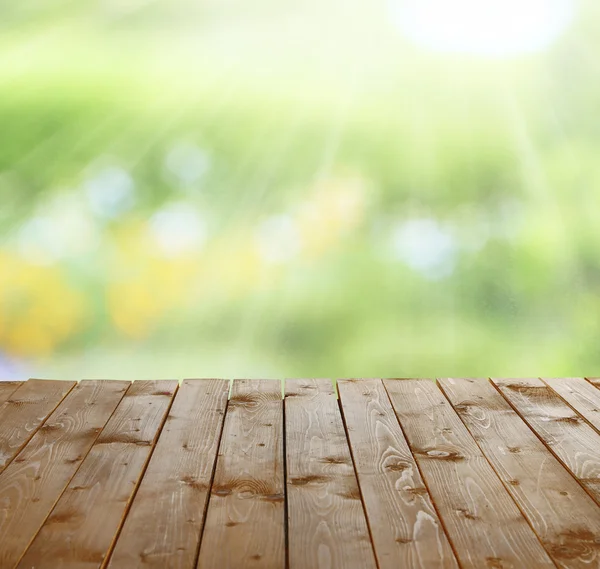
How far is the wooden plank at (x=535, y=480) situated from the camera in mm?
1449

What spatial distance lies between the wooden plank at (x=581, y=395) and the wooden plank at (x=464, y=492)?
0.34 m

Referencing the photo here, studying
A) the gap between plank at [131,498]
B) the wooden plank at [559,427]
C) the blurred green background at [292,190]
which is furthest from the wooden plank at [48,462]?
the blurred green background at [292,190]

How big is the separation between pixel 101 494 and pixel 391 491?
0.55m

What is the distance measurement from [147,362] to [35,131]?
1.24 m

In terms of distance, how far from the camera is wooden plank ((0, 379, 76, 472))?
1.89m

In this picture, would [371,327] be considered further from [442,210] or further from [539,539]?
[539,539]

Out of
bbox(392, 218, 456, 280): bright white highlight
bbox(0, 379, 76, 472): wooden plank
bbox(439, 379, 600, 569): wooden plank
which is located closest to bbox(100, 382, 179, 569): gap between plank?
bbox(0, 379, 76, 472): wooden plank

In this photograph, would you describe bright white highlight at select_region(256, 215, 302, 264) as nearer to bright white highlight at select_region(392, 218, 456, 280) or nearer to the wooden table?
bright white highlight at select_region(392, 218, 456, 280)

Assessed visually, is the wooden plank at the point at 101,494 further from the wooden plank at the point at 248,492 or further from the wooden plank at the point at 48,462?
the wooden plank at the point at 248,492

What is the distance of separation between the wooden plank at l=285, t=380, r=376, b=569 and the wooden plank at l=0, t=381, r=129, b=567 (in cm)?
45

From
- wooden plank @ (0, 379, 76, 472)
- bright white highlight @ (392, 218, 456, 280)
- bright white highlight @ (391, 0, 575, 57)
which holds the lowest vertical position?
wooden plank @ (0, 379, 76, 472)

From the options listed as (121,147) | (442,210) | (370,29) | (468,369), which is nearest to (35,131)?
(121,147)

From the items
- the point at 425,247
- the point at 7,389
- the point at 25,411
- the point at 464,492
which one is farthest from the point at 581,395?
the point at 425,247

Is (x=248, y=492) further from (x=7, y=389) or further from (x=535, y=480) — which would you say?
(x=7, y=389)
